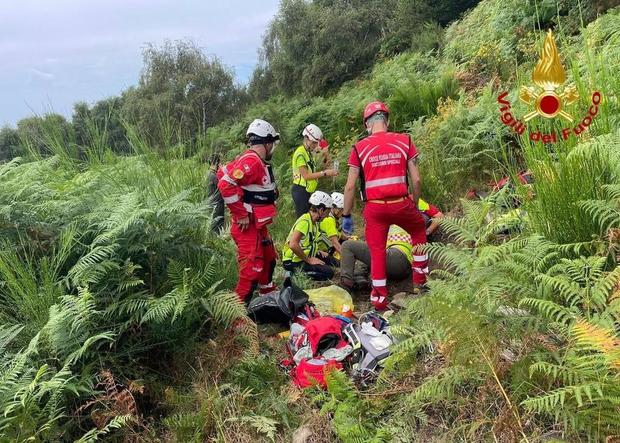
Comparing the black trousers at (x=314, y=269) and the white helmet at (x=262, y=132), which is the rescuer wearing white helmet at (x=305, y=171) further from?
the white helmet at (x=262, y=132)

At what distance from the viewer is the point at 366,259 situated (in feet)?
17.5

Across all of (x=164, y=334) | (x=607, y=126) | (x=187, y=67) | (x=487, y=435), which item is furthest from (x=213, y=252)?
(x=187, y=67)

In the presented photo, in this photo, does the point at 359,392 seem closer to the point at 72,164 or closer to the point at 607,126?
the point at 607,126

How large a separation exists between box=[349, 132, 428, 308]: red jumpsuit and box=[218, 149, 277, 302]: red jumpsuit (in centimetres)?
98

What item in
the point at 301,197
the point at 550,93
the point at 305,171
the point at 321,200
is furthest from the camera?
the point at 301,197

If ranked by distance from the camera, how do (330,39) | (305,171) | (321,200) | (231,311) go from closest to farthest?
(231,311), (321,200), (305,171), (330,39)

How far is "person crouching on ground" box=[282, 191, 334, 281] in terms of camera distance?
552cm

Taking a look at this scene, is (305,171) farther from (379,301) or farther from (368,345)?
(368,345)

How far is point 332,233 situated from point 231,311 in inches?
123

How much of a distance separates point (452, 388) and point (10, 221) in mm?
3367

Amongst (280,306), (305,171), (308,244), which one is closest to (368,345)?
(280,306)

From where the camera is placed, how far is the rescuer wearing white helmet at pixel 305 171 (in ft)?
23.0

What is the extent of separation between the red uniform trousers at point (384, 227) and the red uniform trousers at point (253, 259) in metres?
1.13

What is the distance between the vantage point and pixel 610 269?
236 cm
